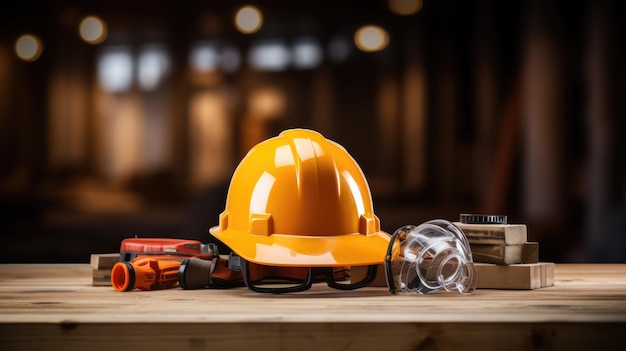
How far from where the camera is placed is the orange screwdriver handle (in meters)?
1.56

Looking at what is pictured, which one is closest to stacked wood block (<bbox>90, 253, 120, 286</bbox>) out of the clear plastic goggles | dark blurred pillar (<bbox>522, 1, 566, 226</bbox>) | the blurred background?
the clear plastic goggles

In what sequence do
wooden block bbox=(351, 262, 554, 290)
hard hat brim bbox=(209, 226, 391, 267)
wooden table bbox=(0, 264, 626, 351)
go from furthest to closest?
wooden block bbox=(351, 262, 554, 290)
hard hat brim bbox=(209, 226, 391, 267)
wooden table bbox=(0, 264, 626, 351)

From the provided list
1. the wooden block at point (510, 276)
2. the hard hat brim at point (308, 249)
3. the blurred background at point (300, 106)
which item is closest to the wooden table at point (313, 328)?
the hard hat brim at point (308, 249)

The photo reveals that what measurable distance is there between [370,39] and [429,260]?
7.55 feet

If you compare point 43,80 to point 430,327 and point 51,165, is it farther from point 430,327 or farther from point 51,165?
point 430,327

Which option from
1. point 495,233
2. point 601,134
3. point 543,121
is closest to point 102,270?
point 495,233

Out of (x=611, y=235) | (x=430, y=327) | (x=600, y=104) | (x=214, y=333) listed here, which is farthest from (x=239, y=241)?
(x=600, y=104)

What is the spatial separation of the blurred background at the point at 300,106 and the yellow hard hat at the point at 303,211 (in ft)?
6.21

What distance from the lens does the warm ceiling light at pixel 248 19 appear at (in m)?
3.73

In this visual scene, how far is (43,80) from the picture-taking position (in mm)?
3801

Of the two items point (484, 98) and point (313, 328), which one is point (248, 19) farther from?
point (313, 328)

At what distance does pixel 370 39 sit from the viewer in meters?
3.65

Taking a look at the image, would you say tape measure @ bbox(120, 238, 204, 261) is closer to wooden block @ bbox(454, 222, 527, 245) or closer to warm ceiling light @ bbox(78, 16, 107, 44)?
wooden block @ bbox(454, 222, 527, 245)

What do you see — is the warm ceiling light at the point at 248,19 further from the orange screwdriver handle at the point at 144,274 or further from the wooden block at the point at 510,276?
the wooden block at the point at 510,276
